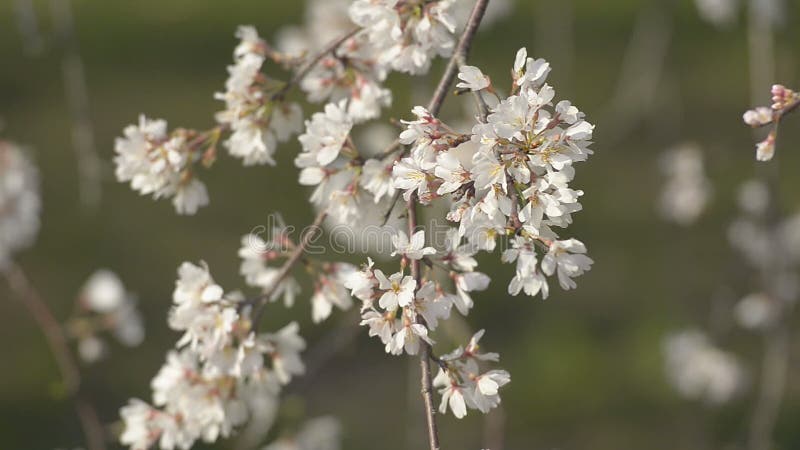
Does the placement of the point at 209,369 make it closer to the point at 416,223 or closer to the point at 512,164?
the point at 416,223

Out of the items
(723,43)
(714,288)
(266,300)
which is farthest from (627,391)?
(723,43)

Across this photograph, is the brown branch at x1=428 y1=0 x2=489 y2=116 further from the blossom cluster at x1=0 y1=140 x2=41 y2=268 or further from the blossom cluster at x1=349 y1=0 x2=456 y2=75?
the blossom cluster at x1=0 y1=140 x2=41 y2=268

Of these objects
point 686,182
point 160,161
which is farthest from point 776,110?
point 686,182

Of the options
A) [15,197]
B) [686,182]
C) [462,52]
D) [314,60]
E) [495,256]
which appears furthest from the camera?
[495,256]

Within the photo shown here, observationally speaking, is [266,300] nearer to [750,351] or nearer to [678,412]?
[678,412]

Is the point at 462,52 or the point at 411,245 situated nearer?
the point at 411,245

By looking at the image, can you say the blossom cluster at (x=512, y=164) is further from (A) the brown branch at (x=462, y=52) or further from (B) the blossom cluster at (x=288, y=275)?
(B) the blossom cluster at (x=288, y=275)

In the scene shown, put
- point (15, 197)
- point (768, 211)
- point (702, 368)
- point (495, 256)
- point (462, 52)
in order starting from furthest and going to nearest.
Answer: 1. point (495, 256)
2. point (702, 368)
3. point (15, 197)
4. point (768, 211)
5. point (462, 52)

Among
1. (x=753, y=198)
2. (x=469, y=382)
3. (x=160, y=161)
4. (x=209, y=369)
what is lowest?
(x=469, y=382)

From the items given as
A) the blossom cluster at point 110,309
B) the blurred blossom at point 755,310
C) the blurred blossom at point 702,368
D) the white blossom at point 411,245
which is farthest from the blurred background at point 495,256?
the white blossom at point 411,245
